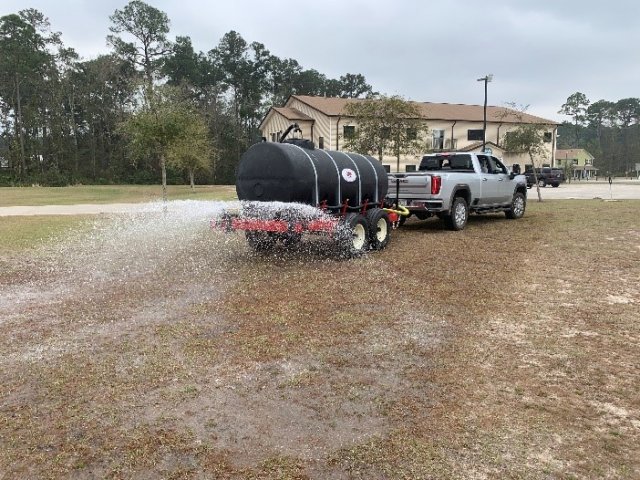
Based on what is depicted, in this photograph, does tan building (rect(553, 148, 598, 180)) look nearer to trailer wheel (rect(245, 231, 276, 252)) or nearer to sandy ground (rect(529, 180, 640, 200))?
sandy ground (rect(529, 180, 640, 200))

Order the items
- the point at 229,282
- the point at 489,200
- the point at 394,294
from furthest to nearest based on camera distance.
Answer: the point at 489,200, the point at 229,282, the point at 394,294

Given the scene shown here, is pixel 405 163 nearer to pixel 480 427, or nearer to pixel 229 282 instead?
pixel 229 282

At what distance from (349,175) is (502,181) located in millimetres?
6945

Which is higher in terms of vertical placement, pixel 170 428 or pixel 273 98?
pixel 273 98

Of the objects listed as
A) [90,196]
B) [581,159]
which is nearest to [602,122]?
[581,159]

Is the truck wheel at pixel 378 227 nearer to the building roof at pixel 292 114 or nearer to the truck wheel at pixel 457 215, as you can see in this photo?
the truck wheel at pixel 457 215

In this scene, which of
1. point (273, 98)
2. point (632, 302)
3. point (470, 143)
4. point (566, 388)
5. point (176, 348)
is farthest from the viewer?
point (273, 98)

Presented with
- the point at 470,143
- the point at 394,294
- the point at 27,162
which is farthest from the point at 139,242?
the point at 27,162

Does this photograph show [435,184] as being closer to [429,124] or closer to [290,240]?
[290,240]

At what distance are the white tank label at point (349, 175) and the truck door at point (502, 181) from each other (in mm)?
6190

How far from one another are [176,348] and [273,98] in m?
70.1

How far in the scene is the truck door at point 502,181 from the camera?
15041 mm

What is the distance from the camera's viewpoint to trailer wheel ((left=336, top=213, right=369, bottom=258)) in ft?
32.1

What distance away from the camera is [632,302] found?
22.6 ft
